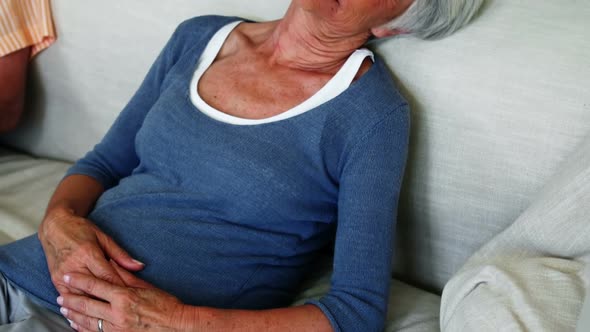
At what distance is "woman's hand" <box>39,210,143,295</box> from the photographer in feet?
3.82

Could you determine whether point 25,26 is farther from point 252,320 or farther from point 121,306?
point 252,320

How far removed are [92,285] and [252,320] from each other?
0.27 metres

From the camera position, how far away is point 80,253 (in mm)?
1185

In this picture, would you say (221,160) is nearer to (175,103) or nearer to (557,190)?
(175,103)

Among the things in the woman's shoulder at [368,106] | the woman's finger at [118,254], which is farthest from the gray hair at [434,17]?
the woman's finger at [118,254]

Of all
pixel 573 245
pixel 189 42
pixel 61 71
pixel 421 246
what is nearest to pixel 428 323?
pixel 421 246

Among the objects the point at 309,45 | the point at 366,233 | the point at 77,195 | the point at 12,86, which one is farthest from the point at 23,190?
the point at 366,233

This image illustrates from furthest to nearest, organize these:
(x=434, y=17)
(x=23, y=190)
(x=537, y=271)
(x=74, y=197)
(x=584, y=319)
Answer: (x=23, y=190), (x=74, y=197), (x=434, y=17), (x=537, y=271), (x=584, y=319)

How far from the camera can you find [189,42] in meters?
1.42

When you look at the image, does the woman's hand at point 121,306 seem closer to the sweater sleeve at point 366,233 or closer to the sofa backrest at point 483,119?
the sweater sleeve at point 366,233

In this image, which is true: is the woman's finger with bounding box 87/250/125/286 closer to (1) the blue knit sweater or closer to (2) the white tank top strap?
(1) the blue knit sweater

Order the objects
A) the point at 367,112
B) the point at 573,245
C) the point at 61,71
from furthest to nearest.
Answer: the point at 61,71 → the point at 367,112 → the point at 573,245

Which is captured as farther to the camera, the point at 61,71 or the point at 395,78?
the point at 61,71

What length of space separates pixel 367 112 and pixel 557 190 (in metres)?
0.32
